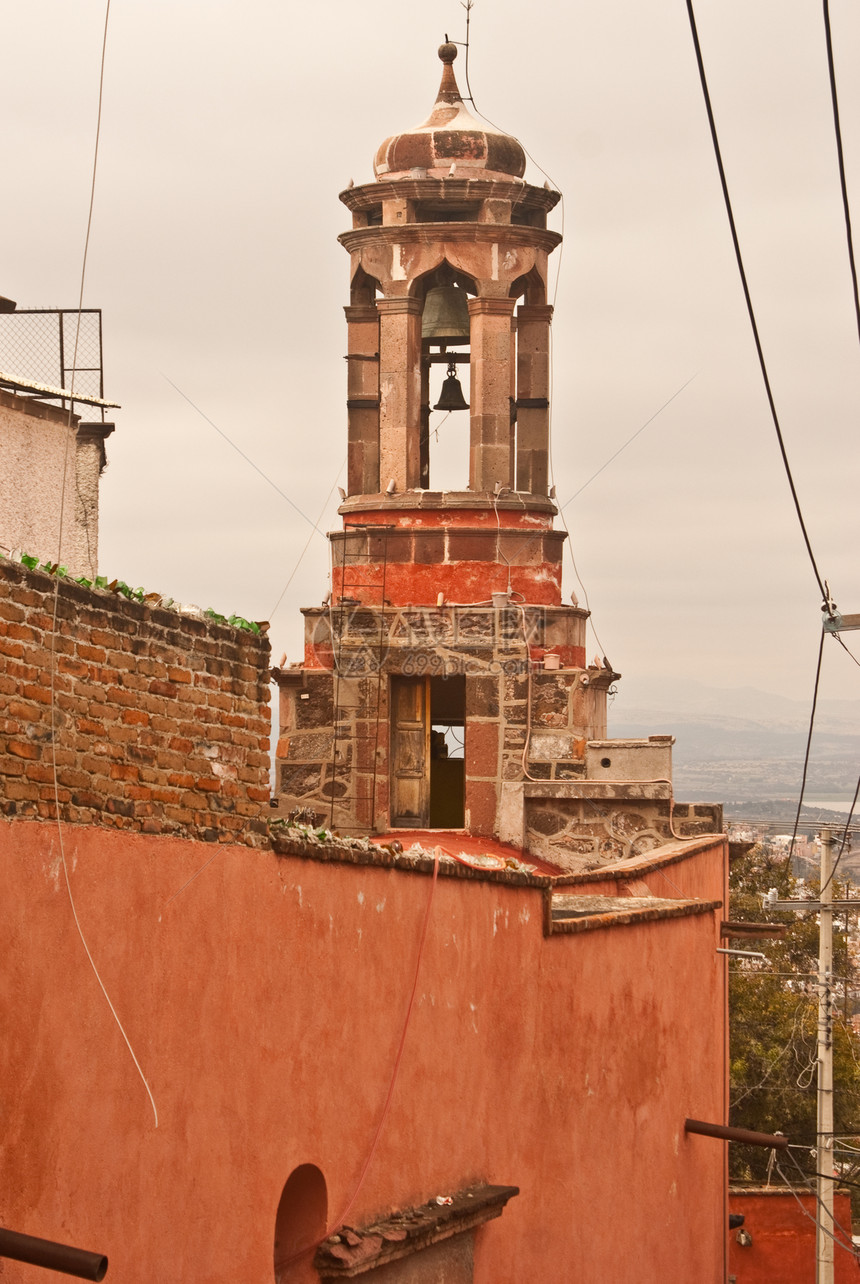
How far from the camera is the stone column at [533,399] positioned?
59.2 feet

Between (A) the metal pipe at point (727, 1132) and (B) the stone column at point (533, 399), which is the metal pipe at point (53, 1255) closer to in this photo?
(A) the metal pipe at point (727, 1132)

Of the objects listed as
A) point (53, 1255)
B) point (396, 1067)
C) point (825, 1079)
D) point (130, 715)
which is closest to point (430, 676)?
point (825, 1079)

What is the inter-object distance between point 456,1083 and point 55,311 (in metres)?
6.54

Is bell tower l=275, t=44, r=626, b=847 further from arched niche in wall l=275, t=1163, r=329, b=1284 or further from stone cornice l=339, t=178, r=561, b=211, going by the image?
arched niche in wall l=275, t=1163, r=329, b=1284

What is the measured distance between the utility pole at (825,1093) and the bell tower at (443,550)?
17.7 ft

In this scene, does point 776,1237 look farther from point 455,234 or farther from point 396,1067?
point 396,1067

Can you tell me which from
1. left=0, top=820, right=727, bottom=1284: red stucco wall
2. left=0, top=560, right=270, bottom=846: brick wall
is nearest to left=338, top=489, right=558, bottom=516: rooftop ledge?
left=0, top=820, right=727, bottom=1284: red stucco wall

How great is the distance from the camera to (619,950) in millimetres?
12531

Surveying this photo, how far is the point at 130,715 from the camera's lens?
7.50 m

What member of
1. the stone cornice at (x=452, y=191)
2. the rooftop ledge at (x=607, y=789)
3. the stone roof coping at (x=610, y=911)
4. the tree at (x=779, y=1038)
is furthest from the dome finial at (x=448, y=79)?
the tree at (x=779, y=1038)

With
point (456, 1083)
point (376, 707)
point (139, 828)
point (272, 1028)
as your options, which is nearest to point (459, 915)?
point (456, 1083)

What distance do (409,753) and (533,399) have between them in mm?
3597

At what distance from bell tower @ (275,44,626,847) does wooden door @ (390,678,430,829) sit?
0.06ft

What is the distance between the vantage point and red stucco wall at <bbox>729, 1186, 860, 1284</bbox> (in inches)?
828
